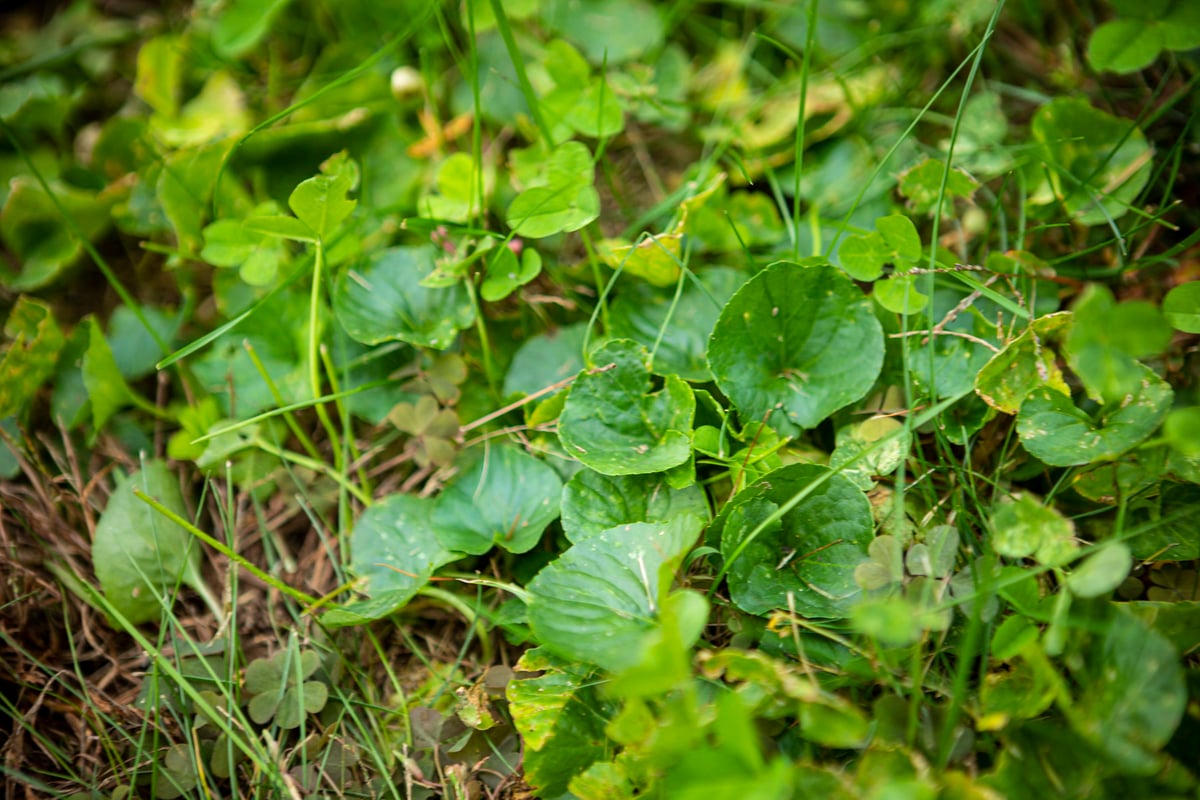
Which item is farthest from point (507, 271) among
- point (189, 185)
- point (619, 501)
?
point (189, 185)

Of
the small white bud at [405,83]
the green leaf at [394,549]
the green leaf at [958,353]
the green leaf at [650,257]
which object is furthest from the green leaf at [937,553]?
the small white bud at [405,83]

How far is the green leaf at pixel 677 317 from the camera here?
131cm

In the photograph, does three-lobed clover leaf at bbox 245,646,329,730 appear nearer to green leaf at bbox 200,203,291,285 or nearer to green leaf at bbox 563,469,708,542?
green leaf at bbox 563,469,708,542

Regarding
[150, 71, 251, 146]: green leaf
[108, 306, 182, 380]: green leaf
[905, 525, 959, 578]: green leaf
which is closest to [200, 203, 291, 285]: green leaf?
[108, 306, 182, 380]: green leaf

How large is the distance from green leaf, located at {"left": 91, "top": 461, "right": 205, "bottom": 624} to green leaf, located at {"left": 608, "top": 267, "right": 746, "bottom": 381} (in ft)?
2.75

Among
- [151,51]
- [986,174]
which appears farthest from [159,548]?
[986,174]

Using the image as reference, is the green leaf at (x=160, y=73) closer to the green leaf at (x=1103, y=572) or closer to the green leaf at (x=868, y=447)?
the green leaf at (x=868, y=447)

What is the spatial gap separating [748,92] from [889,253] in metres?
0.67

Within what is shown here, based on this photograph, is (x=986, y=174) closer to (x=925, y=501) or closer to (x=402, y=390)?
(x=925, y=501)

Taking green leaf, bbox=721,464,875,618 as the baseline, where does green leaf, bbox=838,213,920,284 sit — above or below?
above

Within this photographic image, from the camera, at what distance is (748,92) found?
1.67m

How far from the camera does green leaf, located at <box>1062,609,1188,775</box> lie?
78 centimetres

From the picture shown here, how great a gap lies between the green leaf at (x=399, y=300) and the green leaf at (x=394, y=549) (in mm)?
295

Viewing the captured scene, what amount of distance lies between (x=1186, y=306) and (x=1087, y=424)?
0.21 meters
